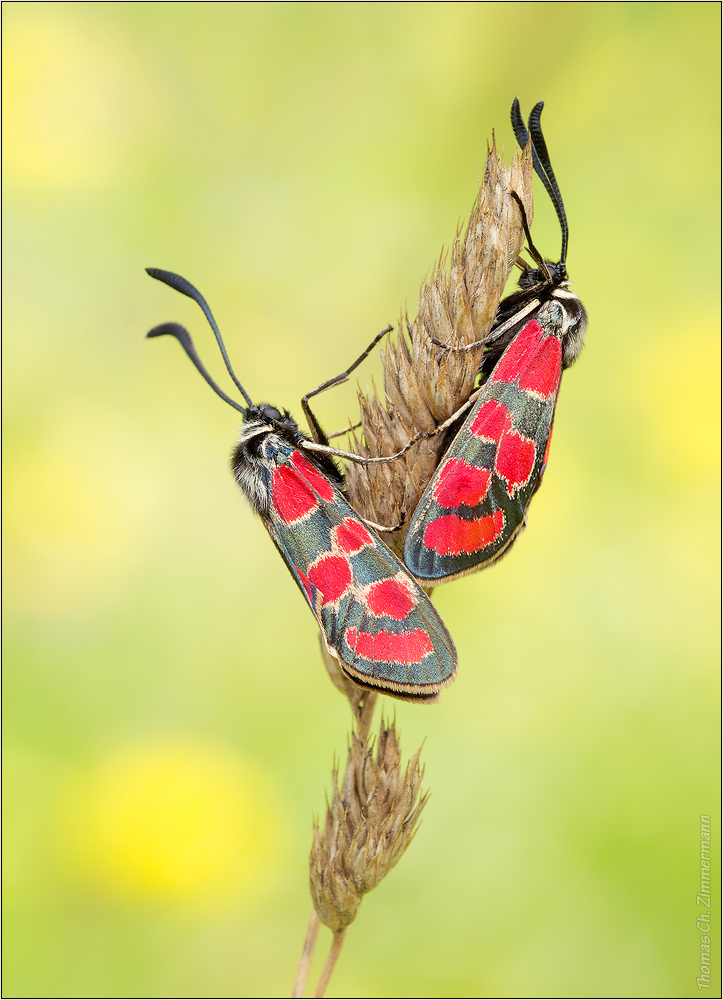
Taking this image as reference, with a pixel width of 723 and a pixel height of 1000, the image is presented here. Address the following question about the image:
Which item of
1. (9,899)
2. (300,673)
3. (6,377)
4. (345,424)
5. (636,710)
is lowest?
(9,899)

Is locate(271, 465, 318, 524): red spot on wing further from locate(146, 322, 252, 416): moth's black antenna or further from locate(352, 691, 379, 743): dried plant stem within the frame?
locate(352, 691, 379, 743): dried plant stem

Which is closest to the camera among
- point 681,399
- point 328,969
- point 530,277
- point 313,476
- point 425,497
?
point 328,969

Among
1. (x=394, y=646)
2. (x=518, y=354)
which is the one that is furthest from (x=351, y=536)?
(x=518, y=354)

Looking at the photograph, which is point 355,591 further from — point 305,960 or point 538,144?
point 538,144

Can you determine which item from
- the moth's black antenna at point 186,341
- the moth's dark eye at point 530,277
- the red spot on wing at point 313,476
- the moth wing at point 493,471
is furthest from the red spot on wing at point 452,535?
the moth's dark eye at point 530,277

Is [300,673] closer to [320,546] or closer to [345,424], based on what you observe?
[345,424]

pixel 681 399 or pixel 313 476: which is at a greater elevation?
pixel 681 399

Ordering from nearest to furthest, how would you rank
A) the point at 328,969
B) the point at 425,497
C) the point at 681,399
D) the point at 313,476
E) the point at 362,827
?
the point at 328,969, the point at 362,827, the point at 425,497, the point at 313,476, the point at 681,399

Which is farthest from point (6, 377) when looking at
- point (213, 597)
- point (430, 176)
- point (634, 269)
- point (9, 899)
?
point (634, 269)
